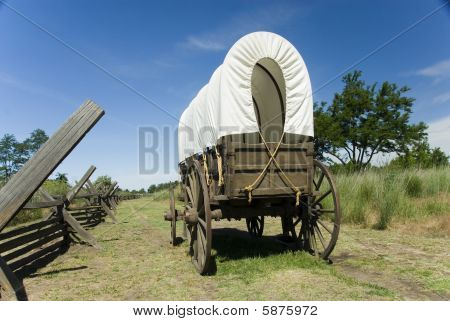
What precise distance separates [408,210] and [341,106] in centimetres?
2685

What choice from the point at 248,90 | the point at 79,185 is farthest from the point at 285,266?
the point at 79,185

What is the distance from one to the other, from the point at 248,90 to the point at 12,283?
407 centimetres

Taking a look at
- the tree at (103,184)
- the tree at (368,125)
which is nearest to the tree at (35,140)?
the tree at (103,184)

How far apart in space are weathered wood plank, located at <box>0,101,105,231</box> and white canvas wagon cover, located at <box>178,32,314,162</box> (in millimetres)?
2365

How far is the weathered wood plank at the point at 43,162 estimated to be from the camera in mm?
3432

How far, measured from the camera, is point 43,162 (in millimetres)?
3529

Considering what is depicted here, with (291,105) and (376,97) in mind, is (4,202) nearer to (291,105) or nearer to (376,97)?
(291,105)

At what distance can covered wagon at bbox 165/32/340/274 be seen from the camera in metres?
5.51

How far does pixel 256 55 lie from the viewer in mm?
5816

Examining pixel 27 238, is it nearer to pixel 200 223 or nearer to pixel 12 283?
pixel 200 223

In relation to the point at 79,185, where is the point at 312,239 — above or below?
below

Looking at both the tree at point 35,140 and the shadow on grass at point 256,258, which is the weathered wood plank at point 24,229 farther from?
the tree at point 35,140

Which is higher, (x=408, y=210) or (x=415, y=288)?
(x=408, y=210)
